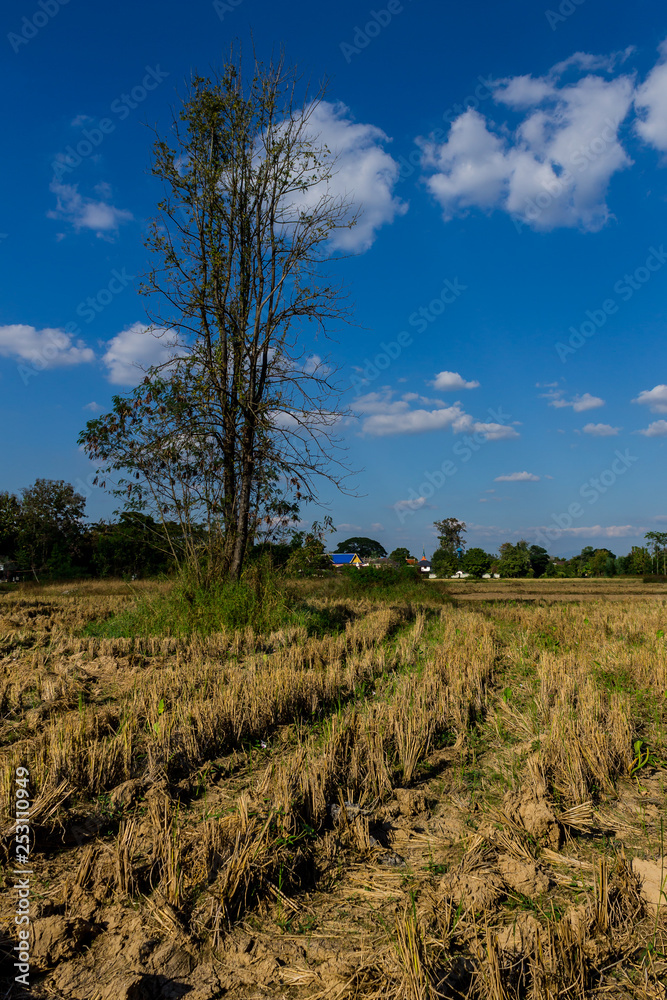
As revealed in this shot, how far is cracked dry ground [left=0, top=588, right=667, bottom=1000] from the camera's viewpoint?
2170 mm

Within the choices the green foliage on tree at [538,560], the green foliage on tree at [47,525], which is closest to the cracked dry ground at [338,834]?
the green foliage on tree at [47,525]

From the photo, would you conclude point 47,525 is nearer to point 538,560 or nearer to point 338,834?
point 338,834

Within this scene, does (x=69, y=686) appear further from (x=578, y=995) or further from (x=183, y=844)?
(x=578, y=995)

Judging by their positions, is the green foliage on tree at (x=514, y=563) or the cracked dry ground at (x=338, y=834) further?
the green foliage on tree at (x=514, y=563)

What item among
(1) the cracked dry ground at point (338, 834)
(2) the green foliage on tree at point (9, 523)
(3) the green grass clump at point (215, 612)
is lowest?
(1) the cracked dry ground at point (338, 834)

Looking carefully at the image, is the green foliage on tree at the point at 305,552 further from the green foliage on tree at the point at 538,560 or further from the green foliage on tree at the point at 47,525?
the green foliage on tree at the point at 538,560

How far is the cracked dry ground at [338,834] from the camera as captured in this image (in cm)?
217

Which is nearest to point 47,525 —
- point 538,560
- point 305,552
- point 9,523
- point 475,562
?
point 9,523

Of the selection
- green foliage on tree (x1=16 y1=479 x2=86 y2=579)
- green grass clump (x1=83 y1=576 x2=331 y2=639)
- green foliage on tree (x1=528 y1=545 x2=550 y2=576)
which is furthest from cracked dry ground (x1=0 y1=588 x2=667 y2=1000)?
green foliage on tree (x1=528 y1=545 x2=550 y2=576)

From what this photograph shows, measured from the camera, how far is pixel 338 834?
3.17 meters

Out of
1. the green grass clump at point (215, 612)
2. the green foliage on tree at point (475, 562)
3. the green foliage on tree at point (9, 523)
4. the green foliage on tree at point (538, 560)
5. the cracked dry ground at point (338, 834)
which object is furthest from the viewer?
the green foliage on tree at point (538, 560)

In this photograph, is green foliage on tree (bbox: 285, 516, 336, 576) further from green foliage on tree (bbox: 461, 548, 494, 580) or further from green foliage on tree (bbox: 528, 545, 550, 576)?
green foliage on tree (bbox: 528, 545, 550, 576)

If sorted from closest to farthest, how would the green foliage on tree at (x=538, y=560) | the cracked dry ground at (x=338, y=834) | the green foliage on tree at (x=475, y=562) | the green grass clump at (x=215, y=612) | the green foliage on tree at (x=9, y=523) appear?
1. the cracked dry ground at (x=338, y=834)
2. the green grass clump at (x=215, y=612)
3. the green foliage on tree at (x=9, y=523)
4. the green foliage on tree at (x=475, y=562)
5. the green foliage on tree at (x=538, y=560)

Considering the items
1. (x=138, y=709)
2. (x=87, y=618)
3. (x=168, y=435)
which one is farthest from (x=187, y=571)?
(x=138, y=709)
